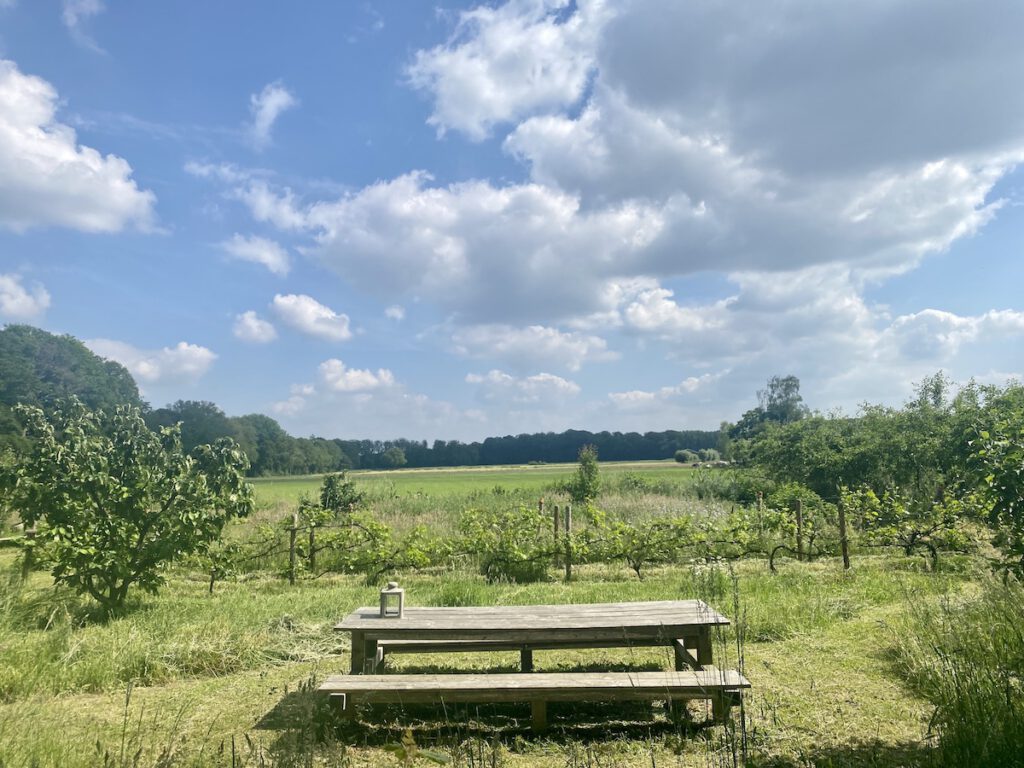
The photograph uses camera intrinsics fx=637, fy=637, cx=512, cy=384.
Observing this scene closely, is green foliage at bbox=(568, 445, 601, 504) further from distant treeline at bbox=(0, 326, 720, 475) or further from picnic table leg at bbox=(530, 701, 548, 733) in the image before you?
distant treeline at bbox=(0, 326, 720, 475)

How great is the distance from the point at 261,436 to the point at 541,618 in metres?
62.0

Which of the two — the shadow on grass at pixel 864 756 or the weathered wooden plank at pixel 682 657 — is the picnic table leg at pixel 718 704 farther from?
the weathered wooden plank at pixel 682 657

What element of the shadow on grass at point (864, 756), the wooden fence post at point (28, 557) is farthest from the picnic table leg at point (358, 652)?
the wooden fence post at point (28, 557)

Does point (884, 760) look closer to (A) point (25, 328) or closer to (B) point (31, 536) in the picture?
(B) point (31, 536)

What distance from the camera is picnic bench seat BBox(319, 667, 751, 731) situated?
3.89m

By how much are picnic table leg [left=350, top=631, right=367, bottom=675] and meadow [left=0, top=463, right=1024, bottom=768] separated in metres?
0.36

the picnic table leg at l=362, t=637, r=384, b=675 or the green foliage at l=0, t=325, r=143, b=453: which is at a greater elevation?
the green foliage at l=0, t=325, r=143, b=453

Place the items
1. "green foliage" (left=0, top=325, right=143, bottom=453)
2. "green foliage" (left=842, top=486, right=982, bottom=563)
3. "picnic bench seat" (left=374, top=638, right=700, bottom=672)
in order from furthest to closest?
1. "green foliage" (left=0, top=325, right=143, bottom=453)
2. "green foliage" (left=842, top=486, right=982, bottom=563)
3. "picnic bench seat" (left=374, top=638, right=700, bottom=672)

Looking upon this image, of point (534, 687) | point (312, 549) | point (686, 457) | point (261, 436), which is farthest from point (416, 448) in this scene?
point (534, 687)

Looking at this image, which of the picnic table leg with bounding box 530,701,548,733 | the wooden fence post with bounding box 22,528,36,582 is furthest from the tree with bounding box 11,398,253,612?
the picnic table leg with bounding box 530,701,548,733

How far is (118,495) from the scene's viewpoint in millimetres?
7438

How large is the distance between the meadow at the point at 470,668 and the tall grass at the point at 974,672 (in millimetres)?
27

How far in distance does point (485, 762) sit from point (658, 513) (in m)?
13.1

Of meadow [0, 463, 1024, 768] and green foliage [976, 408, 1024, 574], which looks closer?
meadow [0, 463, 1024, 768]
